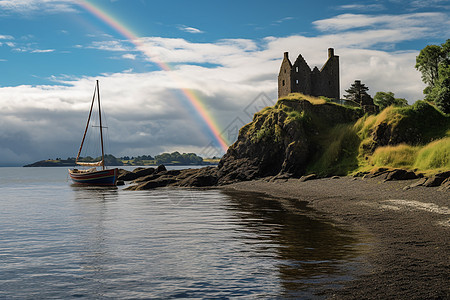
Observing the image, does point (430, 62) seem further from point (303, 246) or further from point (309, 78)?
point (303, 246)

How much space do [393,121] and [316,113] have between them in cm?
1428

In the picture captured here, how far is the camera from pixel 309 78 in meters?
79.0

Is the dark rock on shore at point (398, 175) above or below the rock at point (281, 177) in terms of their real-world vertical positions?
above

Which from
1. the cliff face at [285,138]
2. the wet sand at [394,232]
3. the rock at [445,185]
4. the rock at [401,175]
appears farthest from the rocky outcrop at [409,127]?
the rock at [445,185]

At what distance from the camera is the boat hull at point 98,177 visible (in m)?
76.9

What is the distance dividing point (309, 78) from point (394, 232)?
63424 mm

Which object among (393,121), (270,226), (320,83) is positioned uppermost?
(320,83)

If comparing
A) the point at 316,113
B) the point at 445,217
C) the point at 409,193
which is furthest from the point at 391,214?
the point at 316,113

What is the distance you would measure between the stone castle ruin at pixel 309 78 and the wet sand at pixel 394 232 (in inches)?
1522

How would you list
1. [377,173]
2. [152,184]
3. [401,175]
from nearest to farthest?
[401,175], [377,173], [152,184]

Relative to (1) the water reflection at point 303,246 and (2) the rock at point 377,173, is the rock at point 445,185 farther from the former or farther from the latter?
(2) the rock at point 377,173

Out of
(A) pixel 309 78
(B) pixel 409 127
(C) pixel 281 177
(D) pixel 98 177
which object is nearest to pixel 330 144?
(C) pixel 281 177

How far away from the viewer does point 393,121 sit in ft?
167

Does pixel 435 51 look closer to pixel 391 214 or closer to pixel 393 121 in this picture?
pixel 393 121
